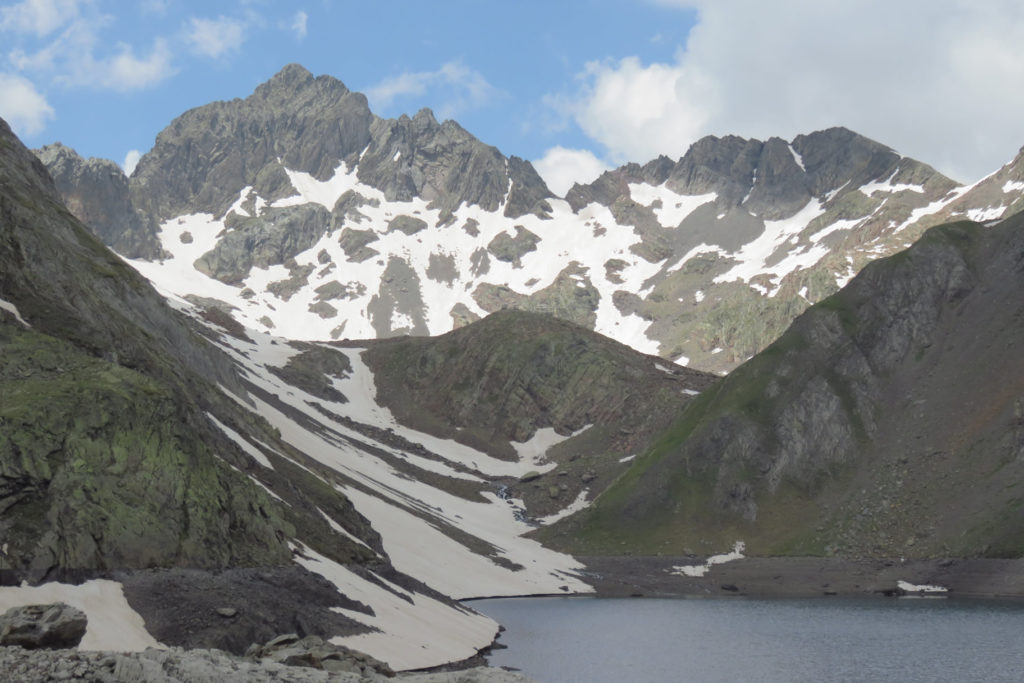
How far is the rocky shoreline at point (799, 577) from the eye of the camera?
88.4 m

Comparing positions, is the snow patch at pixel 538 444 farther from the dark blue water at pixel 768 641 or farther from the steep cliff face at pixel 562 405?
the dark blue water at pixel 768 641

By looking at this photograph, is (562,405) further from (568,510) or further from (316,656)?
(316,656)

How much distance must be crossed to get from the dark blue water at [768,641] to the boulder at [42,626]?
30182 mm

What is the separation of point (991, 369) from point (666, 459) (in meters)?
47.3

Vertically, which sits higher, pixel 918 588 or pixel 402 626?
pixel 918 588

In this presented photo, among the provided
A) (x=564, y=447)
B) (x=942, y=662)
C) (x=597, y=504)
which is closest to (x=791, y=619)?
(x=942, y=662)

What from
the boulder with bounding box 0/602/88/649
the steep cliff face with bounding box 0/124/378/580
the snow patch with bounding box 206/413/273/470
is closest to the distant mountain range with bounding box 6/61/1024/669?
the steep cliff face with bounding box 0/124/378/580

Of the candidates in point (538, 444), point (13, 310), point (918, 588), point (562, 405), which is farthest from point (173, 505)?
point (562, 405)

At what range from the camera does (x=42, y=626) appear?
997 inches

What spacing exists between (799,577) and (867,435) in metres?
30.1

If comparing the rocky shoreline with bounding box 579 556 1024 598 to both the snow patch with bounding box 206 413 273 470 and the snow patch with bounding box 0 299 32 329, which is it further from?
the snow patch with bounding box 0 299 32 329

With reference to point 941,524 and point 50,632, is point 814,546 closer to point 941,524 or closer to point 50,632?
point 941,524

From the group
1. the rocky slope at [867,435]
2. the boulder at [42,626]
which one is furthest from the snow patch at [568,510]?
the boulder at [42,626]

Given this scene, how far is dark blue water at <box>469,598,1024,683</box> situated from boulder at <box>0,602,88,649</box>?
30.2 metres
